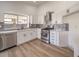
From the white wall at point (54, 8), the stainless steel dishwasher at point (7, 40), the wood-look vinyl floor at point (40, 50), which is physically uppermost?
the white wall at point (54, 8)

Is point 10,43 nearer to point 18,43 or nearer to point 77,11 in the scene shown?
point 18,43

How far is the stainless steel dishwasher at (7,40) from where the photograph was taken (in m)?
3.31

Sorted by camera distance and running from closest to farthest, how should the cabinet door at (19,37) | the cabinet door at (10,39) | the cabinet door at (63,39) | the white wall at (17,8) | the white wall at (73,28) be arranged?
the white wall at (73,28)
the white wall at (17,8)
the cabinet door at (63,39)
the cabinet door at (10,39)
the cabinet door at (19,37)

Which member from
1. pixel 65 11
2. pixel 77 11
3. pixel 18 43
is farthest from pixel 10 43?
pixel 77 11

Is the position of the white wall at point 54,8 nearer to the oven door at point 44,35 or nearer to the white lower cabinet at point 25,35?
the oven door at point 44,35

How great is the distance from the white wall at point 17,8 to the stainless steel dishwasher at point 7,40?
0.68m

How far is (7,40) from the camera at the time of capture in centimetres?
349

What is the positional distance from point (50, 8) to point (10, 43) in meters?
1.90

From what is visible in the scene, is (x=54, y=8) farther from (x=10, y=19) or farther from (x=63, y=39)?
(x=10, y=19)

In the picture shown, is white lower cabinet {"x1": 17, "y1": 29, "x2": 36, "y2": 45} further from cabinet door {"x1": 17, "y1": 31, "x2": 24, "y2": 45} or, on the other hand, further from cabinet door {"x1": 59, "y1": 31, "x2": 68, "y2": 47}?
cabinet door {"x1": 59, "y1": 31, "x2": 68, "y2": 47}

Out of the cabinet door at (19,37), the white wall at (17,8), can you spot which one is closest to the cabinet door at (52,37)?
the white wall at (17,8)

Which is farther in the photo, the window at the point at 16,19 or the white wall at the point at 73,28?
the window at the point at 16,19

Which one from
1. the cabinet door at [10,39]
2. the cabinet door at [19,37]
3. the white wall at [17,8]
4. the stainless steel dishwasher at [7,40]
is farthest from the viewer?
the cabinet door at [19,37]

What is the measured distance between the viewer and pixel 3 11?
289cm
